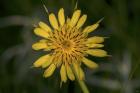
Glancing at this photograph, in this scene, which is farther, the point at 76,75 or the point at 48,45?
the point at 48,45

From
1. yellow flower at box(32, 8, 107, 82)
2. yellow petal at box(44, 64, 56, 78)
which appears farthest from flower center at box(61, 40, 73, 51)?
yellow petal at box(44, 64, 56, 78)

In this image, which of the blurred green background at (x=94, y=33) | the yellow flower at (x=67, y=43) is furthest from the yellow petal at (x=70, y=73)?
the blurred green background at (x=94, y=33)

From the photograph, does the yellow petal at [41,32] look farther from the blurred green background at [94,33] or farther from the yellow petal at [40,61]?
the blurred green background at [94,33]

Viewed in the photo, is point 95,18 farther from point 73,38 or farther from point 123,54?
point 73,38

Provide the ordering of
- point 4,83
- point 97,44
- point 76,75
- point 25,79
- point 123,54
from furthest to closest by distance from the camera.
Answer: point 123,54
point 25,79
point 4,83
point 97,44
point 76,75

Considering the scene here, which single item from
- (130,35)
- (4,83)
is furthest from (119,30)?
(4,83)

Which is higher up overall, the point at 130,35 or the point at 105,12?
the point at 105,12

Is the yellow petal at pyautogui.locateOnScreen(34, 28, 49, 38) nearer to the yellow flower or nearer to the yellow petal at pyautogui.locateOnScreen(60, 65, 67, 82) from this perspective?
the yellow flower
